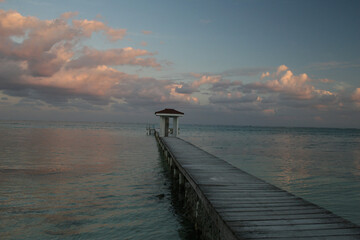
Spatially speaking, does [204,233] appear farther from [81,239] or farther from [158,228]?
[81,239]

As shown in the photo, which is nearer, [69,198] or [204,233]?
[204,233]

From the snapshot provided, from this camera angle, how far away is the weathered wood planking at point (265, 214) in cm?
346

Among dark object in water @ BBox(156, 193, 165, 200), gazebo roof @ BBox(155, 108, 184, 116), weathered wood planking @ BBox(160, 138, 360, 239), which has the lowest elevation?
dark object in water @ BBox(156, 193, 165, 200)

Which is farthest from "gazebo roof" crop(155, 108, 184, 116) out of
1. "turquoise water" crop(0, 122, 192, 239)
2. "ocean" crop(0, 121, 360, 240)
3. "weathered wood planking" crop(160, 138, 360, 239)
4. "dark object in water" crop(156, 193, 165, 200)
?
"weathered wood planking" crop(160, 138, 360, 239)

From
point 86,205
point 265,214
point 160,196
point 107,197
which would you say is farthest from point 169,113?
point 265,214

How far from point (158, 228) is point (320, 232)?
3.79 meters

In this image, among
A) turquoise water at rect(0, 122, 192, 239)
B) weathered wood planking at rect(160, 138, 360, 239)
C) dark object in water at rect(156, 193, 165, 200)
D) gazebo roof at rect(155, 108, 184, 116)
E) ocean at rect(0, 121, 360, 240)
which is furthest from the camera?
gazebo roof at rect(155, 108, 184, 116)

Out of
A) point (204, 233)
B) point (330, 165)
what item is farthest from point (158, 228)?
point (330, 165)

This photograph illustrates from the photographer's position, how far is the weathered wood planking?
3463mm

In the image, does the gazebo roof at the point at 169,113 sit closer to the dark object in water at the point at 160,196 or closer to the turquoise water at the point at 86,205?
the turquoise water at the point at 86,205

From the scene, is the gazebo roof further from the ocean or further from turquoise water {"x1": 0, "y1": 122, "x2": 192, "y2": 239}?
turquoise water {"x1": 0, "y1": 122, "x2": 192, "y2": 239}

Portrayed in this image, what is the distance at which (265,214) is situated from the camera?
4.18 meters

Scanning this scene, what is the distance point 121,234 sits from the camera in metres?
5.73

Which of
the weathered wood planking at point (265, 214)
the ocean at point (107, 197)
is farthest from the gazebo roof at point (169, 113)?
the weathered wood planking at point (265, 214)
